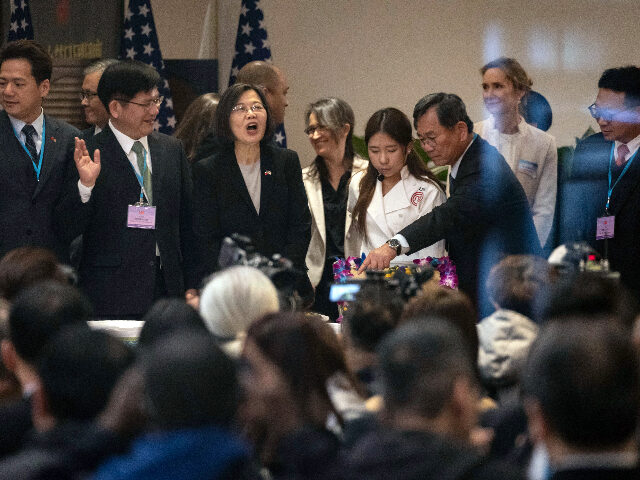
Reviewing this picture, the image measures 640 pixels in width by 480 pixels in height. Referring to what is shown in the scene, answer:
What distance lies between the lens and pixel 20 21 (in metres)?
7.12

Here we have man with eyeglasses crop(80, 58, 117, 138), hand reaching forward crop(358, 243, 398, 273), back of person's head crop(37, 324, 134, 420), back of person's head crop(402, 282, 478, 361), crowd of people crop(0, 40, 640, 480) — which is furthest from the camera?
man with eyeglasses crop(80, 58, 117, 138)

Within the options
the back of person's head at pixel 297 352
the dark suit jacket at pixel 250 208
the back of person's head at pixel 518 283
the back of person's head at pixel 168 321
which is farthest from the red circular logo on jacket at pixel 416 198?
the back of person's head at pixel 297 352

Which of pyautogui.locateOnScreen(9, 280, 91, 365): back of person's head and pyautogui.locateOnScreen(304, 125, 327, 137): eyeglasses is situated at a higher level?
pyautogui.locateOnScreen(304, 125, 327, 137): eyeglasses

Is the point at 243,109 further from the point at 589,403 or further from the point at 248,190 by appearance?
the point at 589,403

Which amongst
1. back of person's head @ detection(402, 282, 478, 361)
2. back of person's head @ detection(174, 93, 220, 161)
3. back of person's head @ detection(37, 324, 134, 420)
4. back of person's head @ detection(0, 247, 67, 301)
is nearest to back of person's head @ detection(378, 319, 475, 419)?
back of person's head @ detection(37, 324, 134, 420)

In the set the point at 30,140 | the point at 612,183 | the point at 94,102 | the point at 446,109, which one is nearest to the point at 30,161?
the point at 30,140

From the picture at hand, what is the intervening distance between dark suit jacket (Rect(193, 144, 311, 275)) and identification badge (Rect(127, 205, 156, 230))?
210 mm

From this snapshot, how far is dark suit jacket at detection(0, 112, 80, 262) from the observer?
4.35 m

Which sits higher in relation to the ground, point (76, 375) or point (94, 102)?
point (94, 102)

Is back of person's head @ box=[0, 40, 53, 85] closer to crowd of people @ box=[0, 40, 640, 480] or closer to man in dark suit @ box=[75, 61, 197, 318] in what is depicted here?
crowd of people @ box=[0, 40, 640, 480]

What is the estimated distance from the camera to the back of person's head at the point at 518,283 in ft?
9.61

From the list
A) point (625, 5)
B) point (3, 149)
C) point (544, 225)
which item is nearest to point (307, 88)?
point (625, 5)

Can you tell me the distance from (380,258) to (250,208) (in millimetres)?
639

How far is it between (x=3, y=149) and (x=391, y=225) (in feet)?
5.79
